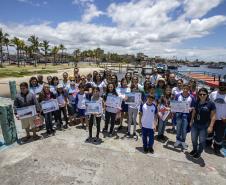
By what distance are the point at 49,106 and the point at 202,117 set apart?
4819 mm

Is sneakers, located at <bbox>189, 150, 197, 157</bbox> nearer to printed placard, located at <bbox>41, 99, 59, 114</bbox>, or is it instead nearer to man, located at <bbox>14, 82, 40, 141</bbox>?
printed placard, located at <bbox>41, 99, 59, 114</bbox>

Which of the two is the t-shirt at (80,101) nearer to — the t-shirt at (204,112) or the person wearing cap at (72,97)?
the person wearing cap at (72,97)

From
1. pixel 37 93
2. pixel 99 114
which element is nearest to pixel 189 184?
pixel 99 114

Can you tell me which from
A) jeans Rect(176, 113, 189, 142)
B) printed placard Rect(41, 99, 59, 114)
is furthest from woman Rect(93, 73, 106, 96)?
jeans Rect(176, 113, 189, 142)

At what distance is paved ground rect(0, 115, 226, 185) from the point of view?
4723 mm

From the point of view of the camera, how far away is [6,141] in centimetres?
631

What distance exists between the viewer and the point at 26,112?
21.1ft

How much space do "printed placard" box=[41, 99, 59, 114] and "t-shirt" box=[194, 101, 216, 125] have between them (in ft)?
15.1

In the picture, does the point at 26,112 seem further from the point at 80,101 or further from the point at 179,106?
the point at 179,106

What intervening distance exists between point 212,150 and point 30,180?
527 cm

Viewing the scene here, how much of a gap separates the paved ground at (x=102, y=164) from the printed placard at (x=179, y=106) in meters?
1.23

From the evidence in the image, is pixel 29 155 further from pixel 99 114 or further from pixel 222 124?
pixel 222 124

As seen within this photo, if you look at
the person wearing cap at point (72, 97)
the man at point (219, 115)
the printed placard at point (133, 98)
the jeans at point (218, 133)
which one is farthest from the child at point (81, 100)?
the jeans at point (218, 133)

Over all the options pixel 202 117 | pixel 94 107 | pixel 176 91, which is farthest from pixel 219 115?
pixel 94 107
